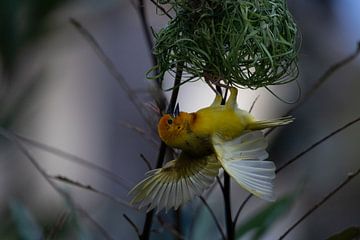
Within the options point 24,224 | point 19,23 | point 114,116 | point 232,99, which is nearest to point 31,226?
point 24,224

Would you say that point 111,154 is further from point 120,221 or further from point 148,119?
point 148,119

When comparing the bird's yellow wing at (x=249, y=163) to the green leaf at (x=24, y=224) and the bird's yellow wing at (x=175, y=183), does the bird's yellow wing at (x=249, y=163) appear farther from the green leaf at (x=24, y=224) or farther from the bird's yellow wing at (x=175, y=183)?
the green leaf at (x=24, y=224)

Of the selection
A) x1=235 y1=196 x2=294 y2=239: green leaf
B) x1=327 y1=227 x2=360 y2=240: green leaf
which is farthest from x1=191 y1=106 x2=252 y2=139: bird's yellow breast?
x1=235 y1=196 x2=294 y2=239: green leaf

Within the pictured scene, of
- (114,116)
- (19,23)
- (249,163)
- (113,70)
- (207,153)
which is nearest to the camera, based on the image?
(249,163)

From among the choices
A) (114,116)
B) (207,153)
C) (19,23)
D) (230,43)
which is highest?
(19,23)

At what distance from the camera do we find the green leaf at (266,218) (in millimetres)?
1469

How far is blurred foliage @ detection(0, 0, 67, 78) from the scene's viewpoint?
7.88 feet

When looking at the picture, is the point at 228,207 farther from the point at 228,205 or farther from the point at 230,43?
the point at 230,43

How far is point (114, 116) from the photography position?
3832mm

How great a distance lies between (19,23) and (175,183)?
5.17 ft

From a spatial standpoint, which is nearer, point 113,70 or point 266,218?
point 113,70

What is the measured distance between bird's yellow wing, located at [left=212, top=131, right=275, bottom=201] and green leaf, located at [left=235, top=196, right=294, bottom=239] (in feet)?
1.66

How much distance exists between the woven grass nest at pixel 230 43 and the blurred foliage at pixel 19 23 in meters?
1.42

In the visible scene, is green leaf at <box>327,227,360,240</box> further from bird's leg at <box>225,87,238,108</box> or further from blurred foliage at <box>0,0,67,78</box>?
blurred foliage at <box>0,0,67,78</box>
